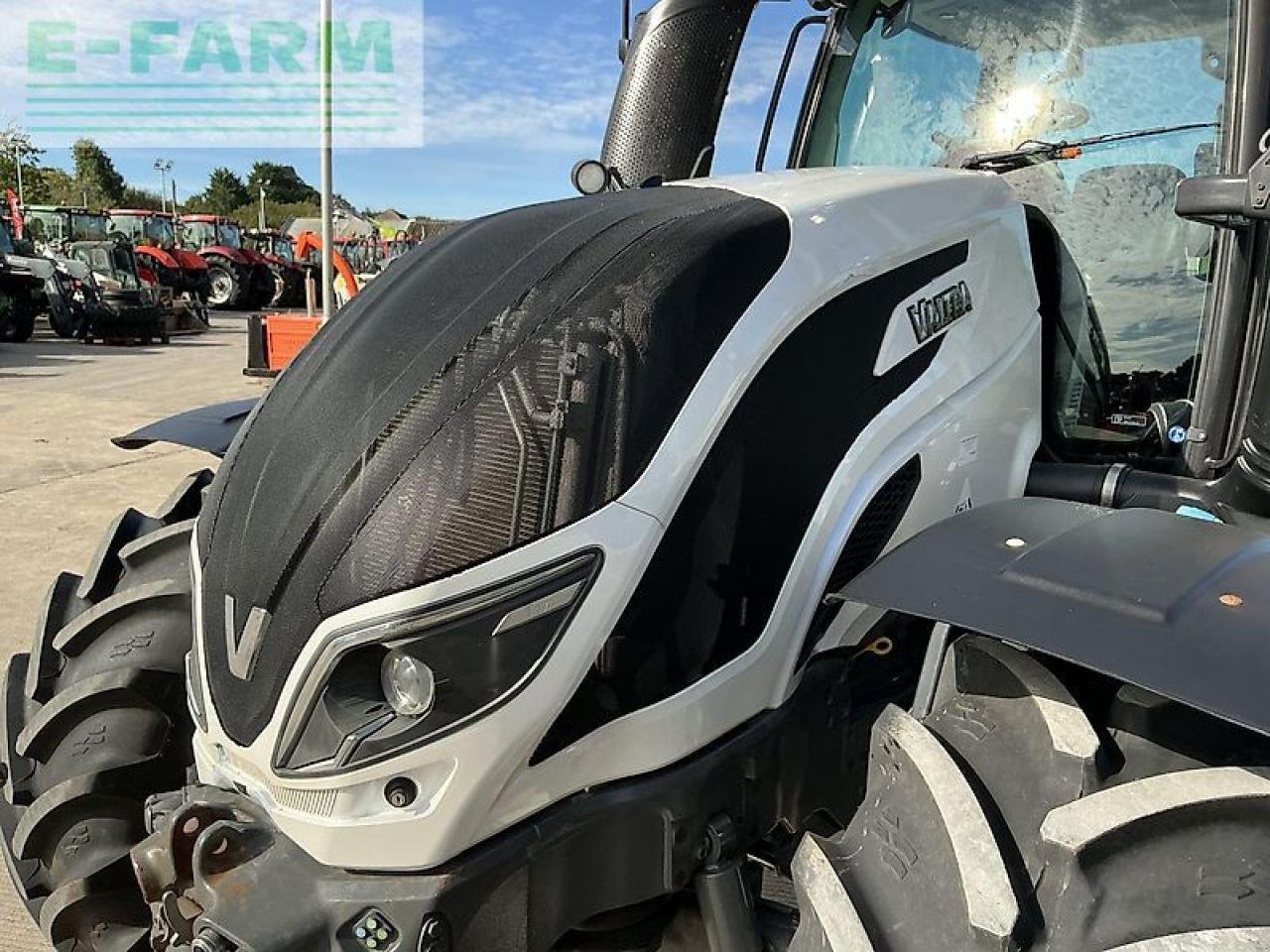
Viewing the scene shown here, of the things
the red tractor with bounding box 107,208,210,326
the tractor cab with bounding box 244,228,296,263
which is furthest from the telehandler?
the tractor cab with bounding box 244,228,296,263

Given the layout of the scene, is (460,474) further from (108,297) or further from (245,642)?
(108,297)

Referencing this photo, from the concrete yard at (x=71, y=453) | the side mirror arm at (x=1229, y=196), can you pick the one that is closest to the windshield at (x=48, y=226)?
the concrete yard at (x=71, y=453)

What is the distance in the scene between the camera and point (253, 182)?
7419 cm

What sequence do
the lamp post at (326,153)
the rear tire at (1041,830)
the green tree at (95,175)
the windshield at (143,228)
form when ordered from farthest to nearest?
the green tree at (95,175), the windshield at (143,228), the lamp post at (326,153), the rear tire at (1041,830)

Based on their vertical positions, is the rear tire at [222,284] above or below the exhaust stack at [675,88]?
below

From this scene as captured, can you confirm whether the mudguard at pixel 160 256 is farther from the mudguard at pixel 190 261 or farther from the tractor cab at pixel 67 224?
the tractor cab at pixel 67 224

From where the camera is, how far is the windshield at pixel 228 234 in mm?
29781

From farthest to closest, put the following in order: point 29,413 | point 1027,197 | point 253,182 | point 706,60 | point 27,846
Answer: point 253,182
point 29,413
point 706,60
point 1027,197
point 27,846

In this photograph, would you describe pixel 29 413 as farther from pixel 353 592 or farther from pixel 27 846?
pixel 353 592

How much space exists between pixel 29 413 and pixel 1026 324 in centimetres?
1027

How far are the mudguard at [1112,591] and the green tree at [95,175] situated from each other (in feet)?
187

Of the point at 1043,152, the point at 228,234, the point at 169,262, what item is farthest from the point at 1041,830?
the point at 228,234

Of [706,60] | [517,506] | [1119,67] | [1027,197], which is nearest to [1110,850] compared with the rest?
[517,506]

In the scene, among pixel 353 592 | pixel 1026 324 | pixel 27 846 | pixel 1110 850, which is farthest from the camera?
pixel 1026 324
